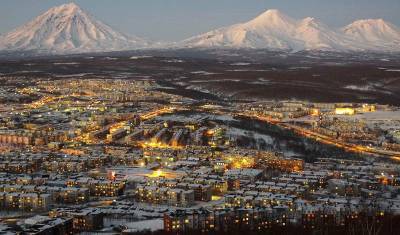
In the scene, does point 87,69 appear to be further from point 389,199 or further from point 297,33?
point 297,33

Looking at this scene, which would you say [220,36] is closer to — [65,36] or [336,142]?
[65,36]

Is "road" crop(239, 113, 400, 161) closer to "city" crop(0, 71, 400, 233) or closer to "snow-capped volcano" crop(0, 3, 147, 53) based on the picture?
"city" crop(0, 71, 400, 233)

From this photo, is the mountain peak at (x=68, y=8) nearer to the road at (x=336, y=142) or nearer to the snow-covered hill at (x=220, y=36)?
the snow-covered hill at (x=220, y=36)

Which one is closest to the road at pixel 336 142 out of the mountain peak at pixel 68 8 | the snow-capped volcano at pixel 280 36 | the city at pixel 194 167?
the city at pixel 194 167

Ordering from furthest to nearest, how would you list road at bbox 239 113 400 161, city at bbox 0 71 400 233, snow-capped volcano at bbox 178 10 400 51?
snow-capped volcano at bbox 178 10 400 51 < road at bbox 239 113 400 161 < city at bbox 0 71 400 233

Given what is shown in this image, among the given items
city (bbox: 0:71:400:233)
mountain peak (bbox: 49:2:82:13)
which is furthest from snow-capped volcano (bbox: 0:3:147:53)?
city (bbox: 0:71:400:233)

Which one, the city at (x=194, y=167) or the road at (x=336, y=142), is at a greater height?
the city at (x=194, y=167)
